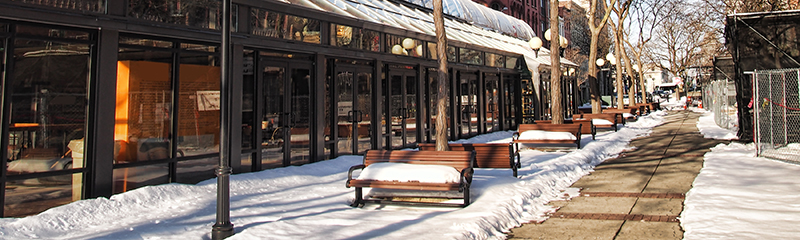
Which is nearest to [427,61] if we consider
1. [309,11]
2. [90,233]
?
[309,11]

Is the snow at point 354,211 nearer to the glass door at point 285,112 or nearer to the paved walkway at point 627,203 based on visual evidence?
the paved walkway at point 627,203

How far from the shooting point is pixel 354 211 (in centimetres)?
721

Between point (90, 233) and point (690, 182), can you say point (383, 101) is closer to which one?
point (690, 182)

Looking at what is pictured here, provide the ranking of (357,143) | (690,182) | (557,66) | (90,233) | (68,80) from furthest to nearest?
(557,66), (357,143), (690,182), (68,80), (90,233)

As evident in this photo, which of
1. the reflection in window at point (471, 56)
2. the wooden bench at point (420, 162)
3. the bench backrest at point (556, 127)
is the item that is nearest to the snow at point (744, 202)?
the wooden bench at point (420, 162)

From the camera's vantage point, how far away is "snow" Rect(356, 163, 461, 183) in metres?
7.21

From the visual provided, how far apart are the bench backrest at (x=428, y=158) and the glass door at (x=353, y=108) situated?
4.35 m

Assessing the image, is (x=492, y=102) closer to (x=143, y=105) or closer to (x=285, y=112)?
(x=285, y=112)

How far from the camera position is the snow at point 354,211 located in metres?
5.88

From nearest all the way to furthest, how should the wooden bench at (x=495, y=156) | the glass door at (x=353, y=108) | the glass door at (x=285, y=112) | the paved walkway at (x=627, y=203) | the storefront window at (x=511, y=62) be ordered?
the paved walkway at (x=627, y=203)
the wooden bench at (x=495, y=156)
the glass door at (x=285, y=112)
the glass door at (x=353, y=108)
the storefront window at (x=511, y=62)

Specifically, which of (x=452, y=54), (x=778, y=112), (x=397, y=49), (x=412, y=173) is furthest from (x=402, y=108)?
(x=778, y=112)

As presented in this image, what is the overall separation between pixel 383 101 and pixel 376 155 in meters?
6.27

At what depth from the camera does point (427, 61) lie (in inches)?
641

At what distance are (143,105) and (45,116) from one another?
1.45 meters
